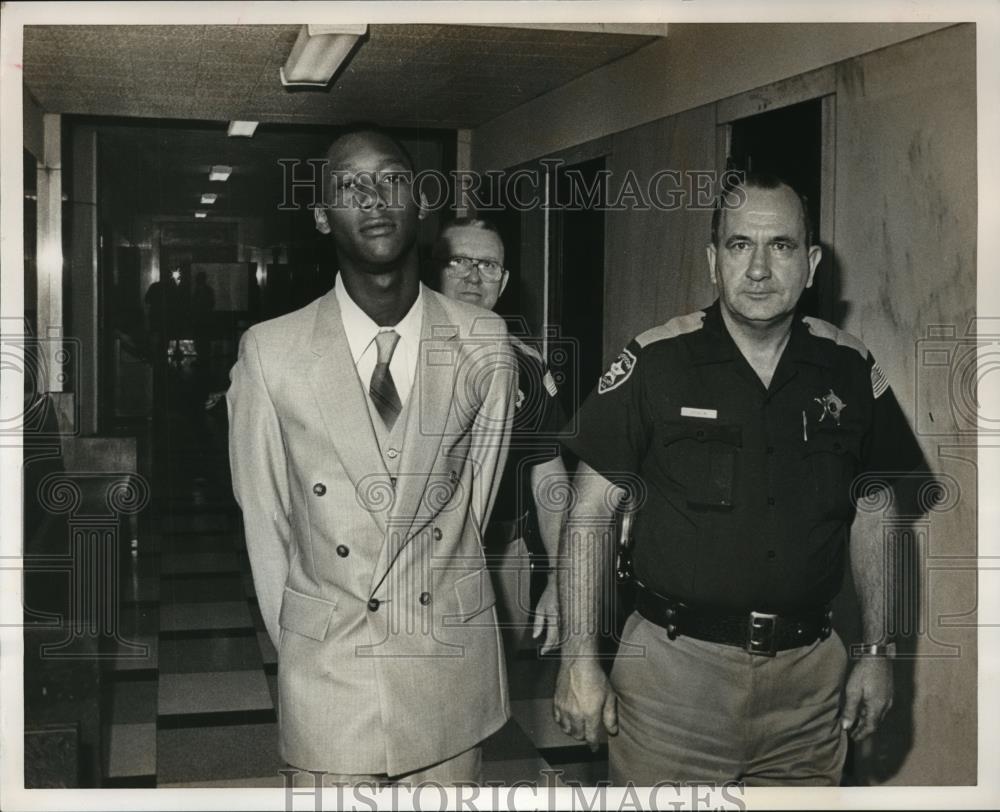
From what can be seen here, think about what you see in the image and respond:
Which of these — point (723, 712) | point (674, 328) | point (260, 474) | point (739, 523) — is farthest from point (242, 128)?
point (723, 712)

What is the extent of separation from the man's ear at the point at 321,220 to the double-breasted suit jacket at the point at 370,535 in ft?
0.44

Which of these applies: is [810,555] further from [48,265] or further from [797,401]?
[48,265]

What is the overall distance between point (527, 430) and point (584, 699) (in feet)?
1.93

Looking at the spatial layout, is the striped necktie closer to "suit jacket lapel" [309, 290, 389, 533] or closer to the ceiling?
"suit jacket lapel" [309, 290, 389, 533]

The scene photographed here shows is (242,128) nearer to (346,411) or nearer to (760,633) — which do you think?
(346,411)

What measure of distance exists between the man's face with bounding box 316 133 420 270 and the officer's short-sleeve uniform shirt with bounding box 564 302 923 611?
0.56 meters

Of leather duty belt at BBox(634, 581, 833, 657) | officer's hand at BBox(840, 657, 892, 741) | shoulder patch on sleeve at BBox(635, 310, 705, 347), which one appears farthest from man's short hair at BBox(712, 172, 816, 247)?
officer's hand at BBox(840, 657, 892, 741)

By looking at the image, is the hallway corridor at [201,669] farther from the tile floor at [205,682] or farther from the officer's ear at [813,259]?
the officer's ear at [813,259]

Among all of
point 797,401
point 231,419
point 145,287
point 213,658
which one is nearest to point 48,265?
point 145,287

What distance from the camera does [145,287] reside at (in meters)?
2.42

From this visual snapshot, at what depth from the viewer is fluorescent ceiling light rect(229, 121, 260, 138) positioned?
2424 mm

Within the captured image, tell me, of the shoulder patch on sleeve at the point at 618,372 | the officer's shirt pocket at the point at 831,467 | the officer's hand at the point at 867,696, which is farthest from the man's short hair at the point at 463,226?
the officer's hand at the point at 867,696

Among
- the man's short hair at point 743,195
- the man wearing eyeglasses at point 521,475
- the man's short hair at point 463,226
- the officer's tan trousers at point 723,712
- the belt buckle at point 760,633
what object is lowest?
the officer's tan trousers at point 723,712

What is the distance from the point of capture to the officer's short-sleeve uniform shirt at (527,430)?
2.46 metres
